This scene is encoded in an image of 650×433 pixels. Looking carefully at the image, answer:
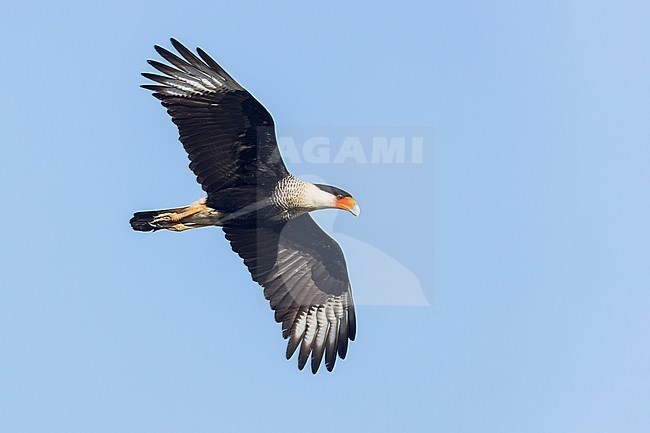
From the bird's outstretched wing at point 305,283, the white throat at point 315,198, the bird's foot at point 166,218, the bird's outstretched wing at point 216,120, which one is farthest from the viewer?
the bird's outstretched wing at point 305,283

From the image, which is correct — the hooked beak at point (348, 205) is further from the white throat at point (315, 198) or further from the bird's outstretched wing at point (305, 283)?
the bird's outstretched wing at point (305, 283)

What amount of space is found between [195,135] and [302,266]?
2.05 metres

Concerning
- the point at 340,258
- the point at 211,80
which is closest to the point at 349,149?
the point at 340,258

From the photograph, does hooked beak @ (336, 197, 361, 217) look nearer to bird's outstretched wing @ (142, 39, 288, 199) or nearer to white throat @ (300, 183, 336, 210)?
white throat @ (300, 183, 336, 210)

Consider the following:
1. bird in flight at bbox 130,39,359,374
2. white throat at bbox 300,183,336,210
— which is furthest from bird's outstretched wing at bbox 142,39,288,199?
white throat at bbox 300,183,336,210

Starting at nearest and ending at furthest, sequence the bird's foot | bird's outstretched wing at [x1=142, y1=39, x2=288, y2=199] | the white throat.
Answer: bird's outstretched wing at [x1=142, y1=39, x2=288, y2=199] → the white throat → the bird's foot

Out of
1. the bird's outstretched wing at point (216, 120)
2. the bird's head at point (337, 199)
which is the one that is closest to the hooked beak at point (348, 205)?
the bird's head at point (337, 199)

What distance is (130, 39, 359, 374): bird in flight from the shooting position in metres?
13.1

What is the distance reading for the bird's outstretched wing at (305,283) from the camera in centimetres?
1411

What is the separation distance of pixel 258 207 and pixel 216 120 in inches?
39.2

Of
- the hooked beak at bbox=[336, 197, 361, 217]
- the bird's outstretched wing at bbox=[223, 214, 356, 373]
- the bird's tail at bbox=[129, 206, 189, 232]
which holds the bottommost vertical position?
the bird's outstretched wing at bbox=[223, 214, 356, 373]

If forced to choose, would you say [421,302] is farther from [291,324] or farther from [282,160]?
[282,160]

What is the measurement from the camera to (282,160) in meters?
13.3

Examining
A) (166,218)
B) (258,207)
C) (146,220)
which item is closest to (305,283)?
(258,207)
